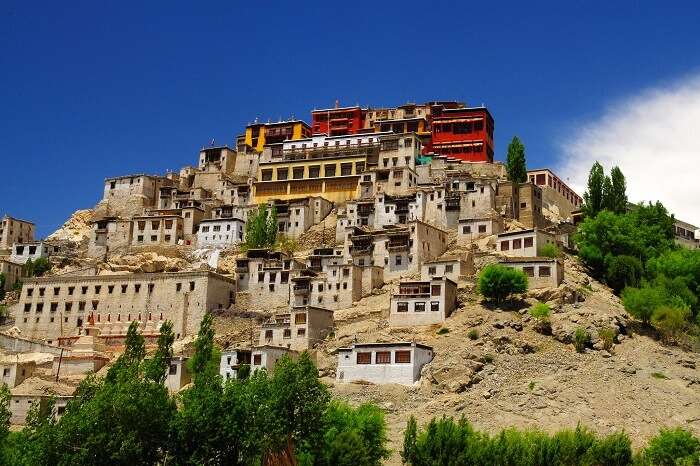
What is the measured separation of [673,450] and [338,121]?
53.8 m

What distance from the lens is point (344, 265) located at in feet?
210

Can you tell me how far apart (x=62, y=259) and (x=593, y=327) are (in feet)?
146

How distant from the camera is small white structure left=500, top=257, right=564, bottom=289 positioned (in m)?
58.5

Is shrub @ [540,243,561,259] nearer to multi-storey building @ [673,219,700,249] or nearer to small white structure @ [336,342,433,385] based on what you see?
small white structure @ [336,342,433,385]

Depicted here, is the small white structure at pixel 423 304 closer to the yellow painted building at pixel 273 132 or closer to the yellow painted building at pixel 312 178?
the yellow painted building at pixel 312 178

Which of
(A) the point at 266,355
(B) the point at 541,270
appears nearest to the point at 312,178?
(B) the point at 541,270

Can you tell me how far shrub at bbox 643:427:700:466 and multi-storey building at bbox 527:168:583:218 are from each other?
39.3m

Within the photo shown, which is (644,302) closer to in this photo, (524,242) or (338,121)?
(524,242)

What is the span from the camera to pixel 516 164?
75.6 meters

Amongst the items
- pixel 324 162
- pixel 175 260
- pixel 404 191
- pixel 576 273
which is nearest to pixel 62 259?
pixel 175 260

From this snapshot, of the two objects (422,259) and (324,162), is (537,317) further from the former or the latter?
(324,162)

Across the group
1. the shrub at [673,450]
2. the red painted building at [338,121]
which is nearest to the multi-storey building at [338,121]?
the red painted building at [338,121]

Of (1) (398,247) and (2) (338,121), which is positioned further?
(2) (338,121)

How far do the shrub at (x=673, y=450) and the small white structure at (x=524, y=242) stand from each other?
22.2 meters
